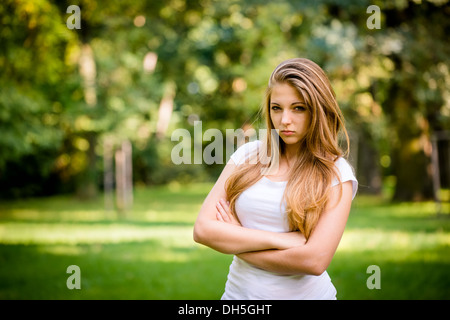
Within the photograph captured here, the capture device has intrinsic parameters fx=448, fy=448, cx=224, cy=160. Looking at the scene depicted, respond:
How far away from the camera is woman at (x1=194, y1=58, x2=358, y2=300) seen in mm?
2363

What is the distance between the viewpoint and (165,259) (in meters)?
8.80

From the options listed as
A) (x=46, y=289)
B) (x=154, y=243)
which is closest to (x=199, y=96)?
(x=154, y=243)

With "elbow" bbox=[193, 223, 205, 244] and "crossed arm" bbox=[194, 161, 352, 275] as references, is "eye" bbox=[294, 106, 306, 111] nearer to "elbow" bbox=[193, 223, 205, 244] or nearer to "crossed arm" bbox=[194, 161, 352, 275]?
"crossed arm" bbox=[194, 161, 352, 275]

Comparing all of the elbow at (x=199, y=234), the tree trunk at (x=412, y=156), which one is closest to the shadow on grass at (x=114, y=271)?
the elbow at (x=199, y=234)

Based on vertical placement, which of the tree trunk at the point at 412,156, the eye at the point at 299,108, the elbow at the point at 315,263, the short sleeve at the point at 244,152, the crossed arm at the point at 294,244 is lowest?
the elbow at the point at 315,263

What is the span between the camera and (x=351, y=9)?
12.5 meters

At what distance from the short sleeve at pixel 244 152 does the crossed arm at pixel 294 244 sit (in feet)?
1.32

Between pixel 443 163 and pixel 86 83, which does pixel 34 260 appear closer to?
pixel 86 83

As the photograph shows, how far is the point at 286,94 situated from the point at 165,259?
696 cm

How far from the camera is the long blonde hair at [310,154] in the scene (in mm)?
2359

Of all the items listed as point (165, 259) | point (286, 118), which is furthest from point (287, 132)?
point (165, 259)

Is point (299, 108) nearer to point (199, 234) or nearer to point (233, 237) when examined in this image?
point (233, 237)

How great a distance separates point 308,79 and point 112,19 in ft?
40.8

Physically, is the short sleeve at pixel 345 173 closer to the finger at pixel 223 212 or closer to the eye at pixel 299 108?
the eye at pixel 299 108
